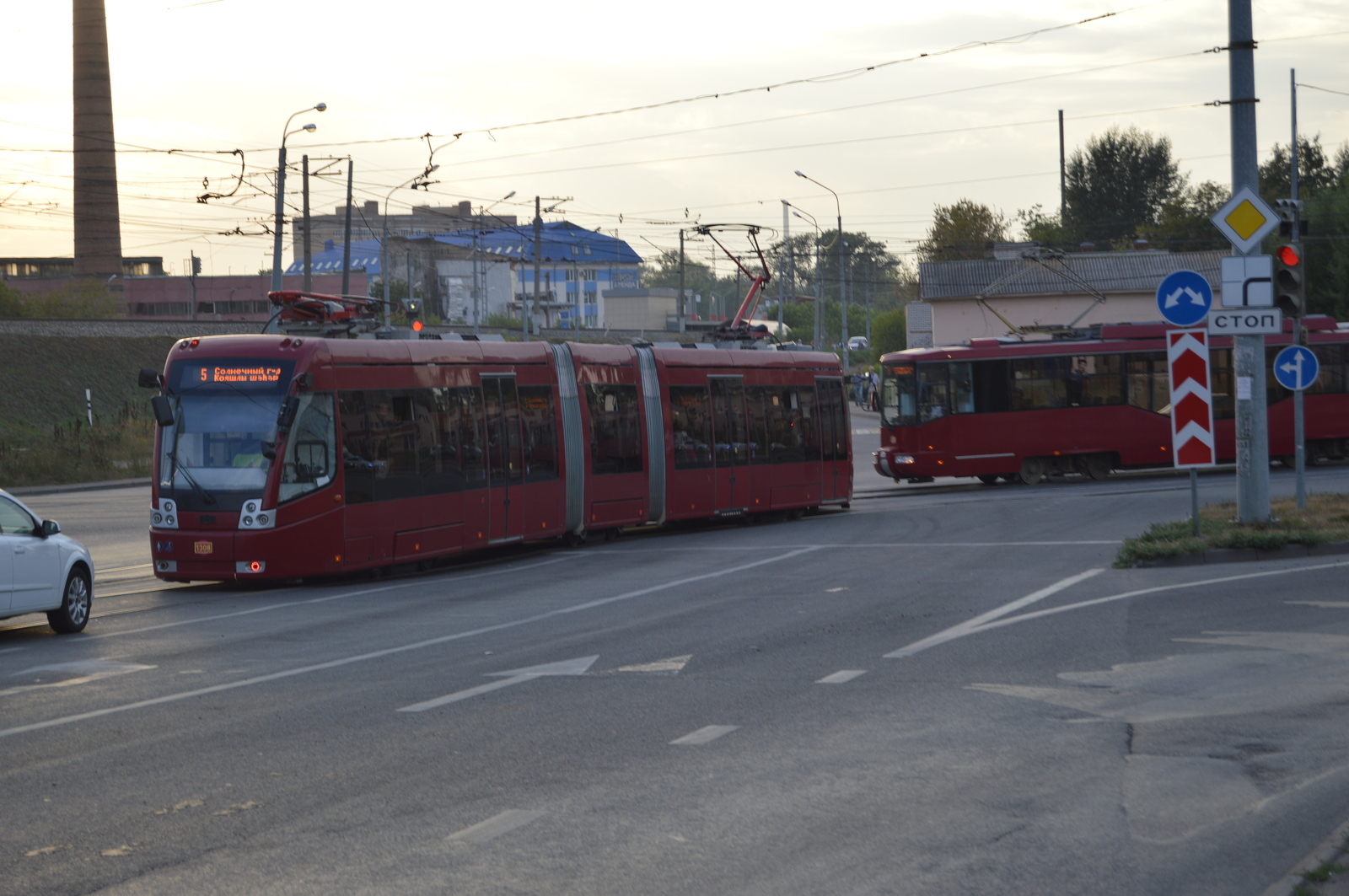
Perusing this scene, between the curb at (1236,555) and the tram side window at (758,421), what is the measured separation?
947 centimetres

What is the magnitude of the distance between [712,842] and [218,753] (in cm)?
323

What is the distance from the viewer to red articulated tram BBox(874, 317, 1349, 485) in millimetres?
31656

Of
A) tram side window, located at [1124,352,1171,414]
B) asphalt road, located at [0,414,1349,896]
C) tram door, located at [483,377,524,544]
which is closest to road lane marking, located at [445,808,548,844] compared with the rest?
asphalt road, located at [0,414,1349,896]

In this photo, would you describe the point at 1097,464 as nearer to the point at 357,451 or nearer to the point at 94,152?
the point at 357,451

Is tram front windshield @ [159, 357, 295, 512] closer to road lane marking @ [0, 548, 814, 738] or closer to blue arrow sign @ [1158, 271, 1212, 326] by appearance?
road lane marking @ [0, 548, 814, 738]

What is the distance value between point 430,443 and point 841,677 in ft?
30.3

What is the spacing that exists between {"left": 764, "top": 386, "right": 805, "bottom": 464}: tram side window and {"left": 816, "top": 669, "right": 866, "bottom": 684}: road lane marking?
1482 cm

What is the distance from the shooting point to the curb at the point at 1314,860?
5.07m

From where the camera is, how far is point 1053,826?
240 inches

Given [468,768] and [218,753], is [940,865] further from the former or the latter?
[218,753]

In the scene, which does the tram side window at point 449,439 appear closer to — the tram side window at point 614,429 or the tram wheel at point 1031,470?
the tram side window at point 614,429

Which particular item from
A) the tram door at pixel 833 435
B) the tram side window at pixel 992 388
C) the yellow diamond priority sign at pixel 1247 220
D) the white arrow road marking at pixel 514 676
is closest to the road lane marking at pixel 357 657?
the white arrow road marking at pixel 514 676

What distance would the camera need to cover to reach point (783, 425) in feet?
82.5

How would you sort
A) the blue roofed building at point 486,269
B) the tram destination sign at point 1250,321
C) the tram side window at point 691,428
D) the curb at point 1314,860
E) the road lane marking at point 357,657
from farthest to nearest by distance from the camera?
the blue roofed building at point 486,269 < the tram side window at point 691,428 < the tram destination sign at point 1250,321 < the road lane marking at point 357,657 < the curb at point 1314,860
